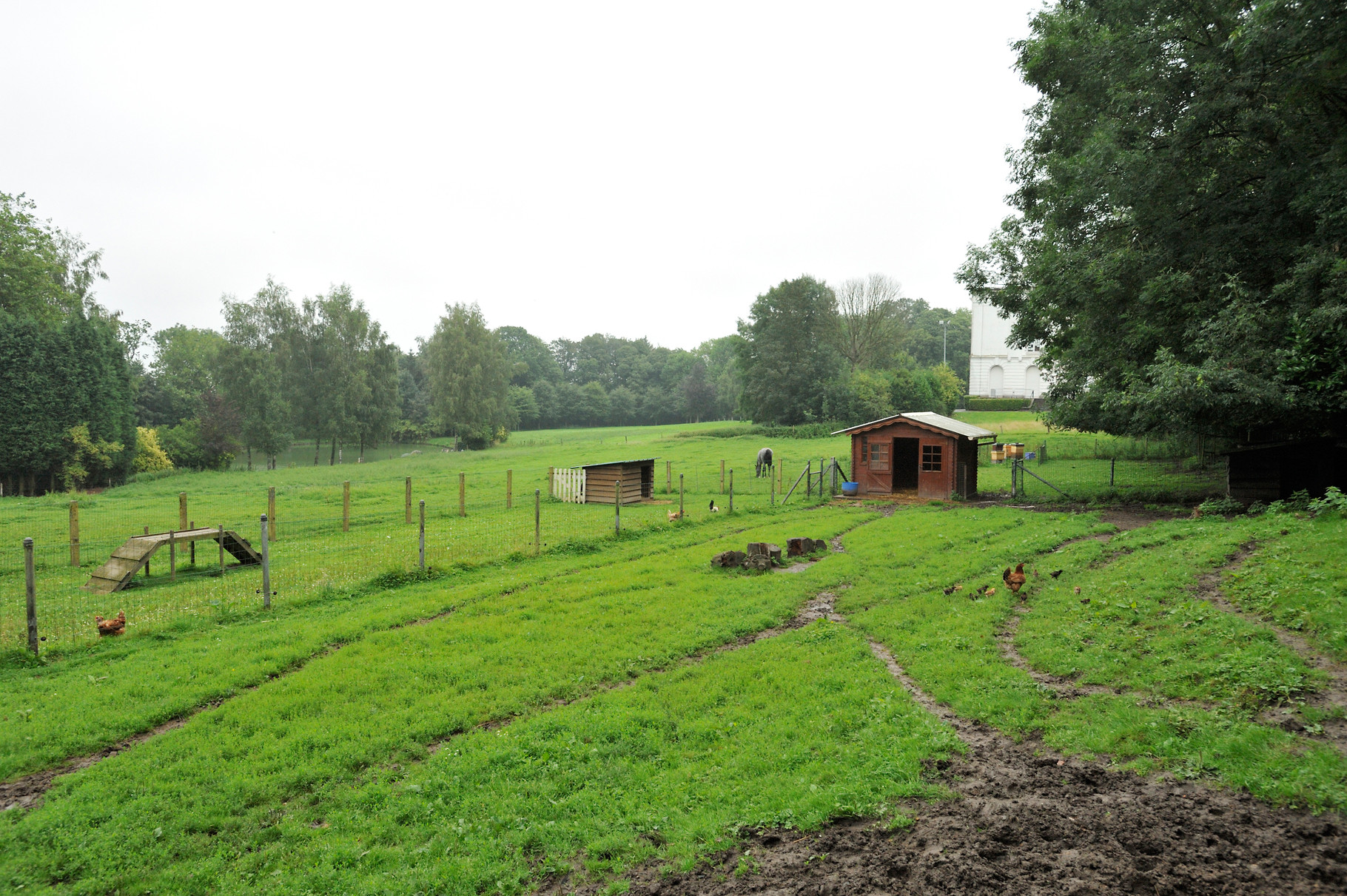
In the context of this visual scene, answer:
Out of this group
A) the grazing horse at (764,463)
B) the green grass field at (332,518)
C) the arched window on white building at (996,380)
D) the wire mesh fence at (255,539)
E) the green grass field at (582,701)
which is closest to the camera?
the green grass field at (582,701)

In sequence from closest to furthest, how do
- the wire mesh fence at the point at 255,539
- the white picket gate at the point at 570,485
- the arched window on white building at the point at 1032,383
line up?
the wire mesh fence at the point at 255,539 → the white picket gate at the point at 570,485 → the arched window on white building at the point at 1032,383

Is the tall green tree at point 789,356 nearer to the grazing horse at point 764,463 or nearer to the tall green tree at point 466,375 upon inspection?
the tall green tree at point 466,375

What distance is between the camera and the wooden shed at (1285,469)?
16234 millimetres

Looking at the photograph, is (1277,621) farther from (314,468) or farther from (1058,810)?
(314,468)

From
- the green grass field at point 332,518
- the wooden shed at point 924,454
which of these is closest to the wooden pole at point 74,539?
the green grass field at point 332,518

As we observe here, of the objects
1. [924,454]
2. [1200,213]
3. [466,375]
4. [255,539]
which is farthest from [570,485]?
[466,375]

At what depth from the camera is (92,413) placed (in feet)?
143

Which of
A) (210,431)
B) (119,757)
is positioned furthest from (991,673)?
(210,431)

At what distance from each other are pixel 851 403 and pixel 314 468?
151 ft

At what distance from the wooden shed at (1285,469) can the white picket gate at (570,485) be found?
19885 mm

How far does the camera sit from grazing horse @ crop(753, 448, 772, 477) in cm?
3403

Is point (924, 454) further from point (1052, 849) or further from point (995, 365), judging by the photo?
point (995, 365)

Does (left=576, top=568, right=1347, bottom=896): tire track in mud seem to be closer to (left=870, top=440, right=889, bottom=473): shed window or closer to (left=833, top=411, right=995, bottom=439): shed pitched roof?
(left=833, top=411, right=995, bottom=439): shed pitched roof

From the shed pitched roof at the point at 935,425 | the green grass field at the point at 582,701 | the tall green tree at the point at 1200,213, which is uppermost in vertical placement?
the tall green tree at the point at 1200,213
